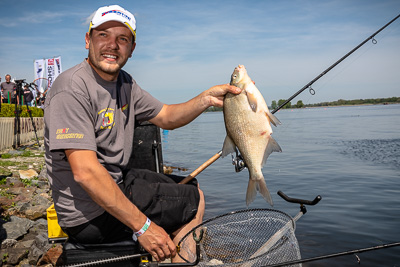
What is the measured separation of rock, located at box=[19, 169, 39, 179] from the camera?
10.1 meters

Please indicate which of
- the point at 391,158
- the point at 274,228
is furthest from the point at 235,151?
the point at 391,158

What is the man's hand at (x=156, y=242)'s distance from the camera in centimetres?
278

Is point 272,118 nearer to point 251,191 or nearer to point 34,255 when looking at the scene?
point 251,191

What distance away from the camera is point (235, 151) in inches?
139

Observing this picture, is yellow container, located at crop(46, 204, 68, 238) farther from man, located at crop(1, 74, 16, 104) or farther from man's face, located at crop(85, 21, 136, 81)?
man, located at crop(1, 74, 16, 104)

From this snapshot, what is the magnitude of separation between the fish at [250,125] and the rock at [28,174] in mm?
8562

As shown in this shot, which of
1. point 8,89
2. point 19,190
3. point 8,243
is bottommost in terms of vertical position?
point 8,243

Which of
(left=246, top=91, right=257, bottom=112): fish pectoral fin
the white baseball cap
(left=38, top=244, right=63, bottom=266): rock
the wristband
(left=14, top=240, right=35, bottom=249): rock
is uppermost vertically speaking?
the white baseball cap

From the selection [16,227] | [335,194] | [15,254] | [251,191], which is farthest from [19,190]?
[335,194]

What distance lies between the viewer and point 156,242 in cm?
279

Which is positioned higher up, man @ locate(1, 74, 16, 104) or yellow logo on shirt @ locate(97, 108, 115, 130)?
man @ locate(1, 74, 16, 104)

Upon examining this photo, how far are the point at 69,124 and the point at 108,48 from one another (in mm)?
829

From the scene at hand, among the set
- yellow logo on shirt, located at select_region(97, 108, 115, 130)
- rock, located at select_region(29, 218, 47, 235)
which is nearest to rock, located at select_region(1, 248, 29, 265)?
rock, located at select_region(29, 218, 47, 235)

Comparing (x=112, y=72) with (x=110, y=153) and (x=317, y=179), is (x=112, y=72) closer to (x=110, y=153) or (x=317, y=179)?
(x=110, y=153)
